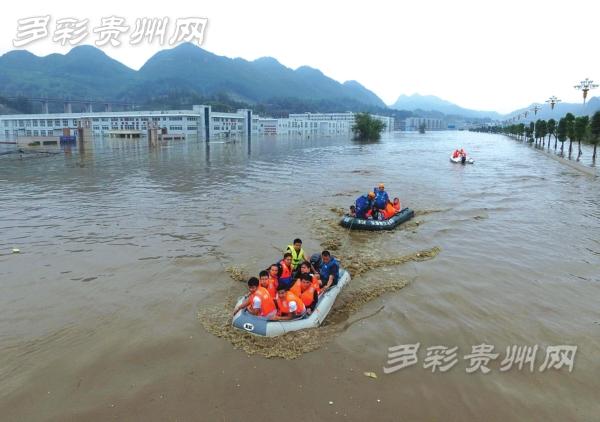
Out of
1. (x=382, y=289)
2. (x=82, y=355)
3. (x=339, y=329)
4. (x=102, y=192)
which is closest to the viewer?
(x=82, y=355)

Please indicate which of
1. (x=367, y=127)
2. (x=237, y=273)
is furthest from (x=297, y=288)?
(x=367, y=127)

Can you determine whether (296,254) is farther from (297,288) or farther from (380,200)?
(380,200)

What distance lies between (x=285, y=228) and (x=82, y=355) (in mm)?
9978

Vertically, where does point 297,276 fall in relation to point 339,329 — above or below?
above

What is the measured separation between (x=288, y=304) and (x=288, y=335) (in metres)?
0.65

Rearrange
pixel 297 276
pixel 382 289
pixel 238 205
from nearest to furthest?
pixel 297 276
pixel 382 289
pixel 238 205

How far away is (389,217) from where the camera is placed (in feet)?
55.1

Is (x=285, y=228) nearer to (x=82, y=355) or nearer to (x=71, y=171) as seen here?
(x=82, y=355)

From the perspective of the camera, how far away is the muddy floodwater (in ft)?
21.1

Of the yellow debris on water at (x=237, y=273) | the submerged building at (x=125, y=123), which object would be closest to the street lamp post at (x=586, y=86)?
the yellow debris on water at (x=237, y=273)

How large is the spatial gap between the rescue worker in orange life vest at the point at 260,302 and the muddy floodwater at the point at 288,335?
0.54 meters

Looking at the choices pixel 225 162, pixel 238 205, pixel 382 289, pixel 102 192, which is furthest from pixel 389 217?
pixel 225 162

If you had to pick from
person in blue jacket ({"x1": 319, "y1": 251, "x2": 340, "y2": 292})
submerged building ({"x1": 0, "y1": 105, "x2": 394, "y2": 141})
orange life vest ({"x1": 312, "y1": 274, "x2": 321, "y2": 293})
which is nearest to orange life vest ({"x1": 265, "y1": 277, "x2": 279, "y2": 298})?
orange life vest ({"x1": 312, "y1": 274, "x2": 321, "y2": 293})

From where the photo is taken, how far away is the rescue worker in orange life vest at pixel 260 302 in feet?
27.1
